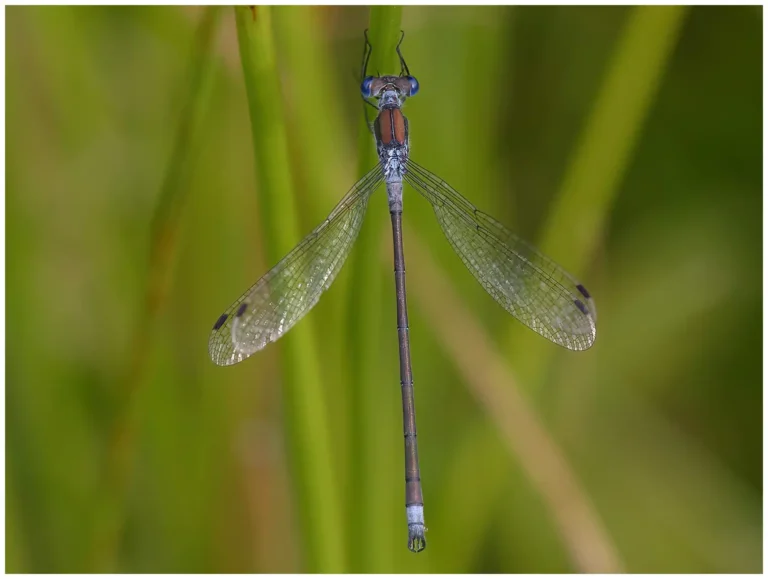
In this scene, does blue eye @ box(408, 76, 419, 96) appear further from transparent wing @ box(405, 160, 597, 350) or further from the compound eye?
transparent wing @ box(405, 160, 597, 350)

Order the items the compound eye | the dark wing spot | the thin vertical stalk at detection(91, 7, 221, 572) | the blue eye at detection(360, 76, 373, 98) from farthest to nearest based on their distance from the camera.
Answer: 1. the compound eye
2. the dark wing spot
3. the blue eye at detection(360, 76, 373, 98)
4. the thin vertical stalk at detection(91, 7, 221, 572)

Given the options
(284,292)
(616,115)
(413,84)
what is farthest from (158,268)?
(616,115)

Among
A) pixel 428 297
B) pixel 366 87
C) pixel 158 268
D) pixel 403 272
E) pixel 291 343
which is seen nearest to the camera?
pixel 291 343

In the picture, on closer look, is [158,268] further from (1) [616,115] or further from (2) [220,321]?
(1) [616,115]

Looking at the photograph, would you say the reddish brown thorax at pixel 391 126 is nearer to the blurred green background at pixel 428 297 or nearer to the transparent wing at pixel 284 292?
the blurred green background at pixel 428 297

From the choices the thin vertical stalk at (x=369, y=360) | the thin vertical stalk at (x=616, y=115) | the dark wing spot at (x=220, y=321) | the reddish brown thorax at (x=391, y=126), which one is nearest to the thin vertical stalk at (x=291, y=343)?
the thin vertical stalk at (x=369, y=360)

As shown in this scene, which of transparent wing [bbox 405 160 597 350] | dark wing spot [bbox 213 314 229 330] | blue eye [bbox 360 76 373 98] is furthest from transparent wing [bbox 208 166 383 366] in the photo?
transparent wing [bbox 405 160 597 350]
